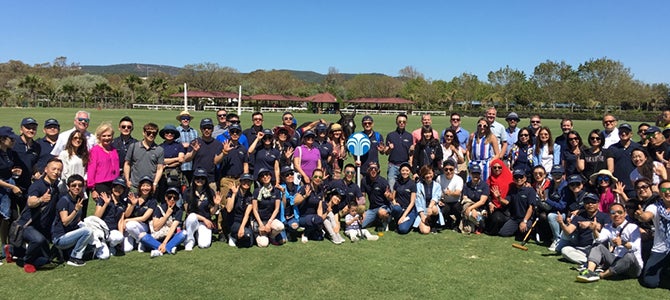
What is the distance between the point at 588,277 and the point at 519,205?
2.10m

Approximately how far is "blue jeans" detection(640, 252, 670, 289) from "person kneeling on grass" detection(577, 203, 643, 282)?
141 millimetres

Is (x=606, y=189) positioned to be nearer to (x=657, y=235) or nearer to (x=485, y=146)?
(x=657, y=235)

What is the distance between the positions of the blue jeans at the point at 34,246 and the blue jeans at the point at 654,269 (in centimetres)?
759

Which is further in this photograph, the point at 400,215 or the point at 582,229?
the point at 400,215

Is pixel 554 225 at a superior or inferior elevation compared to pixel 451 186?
inferior

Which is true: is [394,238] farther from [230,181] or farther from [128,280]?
[128,280]

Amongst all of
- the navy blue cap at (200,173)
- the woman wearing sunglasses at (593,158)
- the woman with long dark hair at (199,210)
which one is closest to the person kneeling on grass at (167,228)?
the woman with long dark hair at (199,210)

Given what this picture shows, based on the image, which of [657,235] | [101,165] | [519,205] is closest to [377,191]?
[519,205]

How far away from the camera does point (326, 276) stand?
5965 millimetres

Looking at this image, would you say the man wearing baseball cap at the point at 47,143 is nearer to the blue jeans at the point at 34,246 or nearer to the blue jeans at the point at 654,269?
the blue jeans at the point at 34,246

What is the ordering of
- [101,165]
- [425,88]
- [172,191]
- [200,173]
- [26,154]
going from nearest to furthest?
[26,154], [101,165], [172,191], [200,173], [425,88]

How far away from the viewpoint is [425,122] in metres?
8.85

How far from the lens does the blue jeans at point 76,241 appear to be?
20.2 feet

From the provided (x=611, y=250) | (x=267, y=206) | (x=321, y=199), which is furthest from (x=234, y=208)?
(x=611, y=250)
